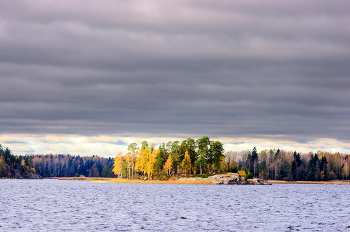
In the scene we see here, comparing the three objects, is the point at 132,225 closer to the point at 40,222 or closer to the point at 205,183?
the point at 40,222

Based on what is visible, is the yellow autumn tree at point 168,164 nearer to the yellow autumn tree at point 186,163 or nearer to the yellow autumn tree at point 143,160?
the yellow autumn tree at point 186,163

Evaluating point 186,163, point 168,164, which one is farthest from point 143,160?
point 186,163

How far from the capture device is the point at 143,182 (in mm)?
177375

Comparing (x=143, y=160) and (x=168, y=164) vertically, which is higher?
(x=143, y=160)

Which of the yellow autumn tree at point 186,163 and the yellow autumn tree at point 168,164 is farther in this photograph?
the yellow autumn tree at point 168,164

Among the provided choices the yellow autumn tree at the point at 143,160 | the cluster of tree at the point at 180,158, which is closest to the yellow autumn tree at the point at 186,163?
the cluster of tree at the point at 180,158

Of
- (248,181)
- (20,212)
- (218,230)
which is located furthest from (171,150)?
(218,230)

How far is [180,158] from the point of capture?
17950 cm

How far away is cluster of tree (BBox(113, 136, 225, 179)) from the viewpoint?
17100 cm

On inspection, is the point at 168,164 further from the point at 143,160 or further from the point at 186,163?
the point at 143,160

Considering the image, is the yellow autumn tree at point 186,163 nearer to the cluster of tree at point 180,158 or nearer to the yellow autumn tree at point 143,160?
the cluster of tree at point 180,158

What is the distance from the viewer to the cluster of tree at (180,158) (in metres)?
171

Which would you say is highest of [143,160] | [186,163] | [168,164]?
[143,160]

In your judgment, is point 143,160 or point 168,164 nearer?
point 168,164
